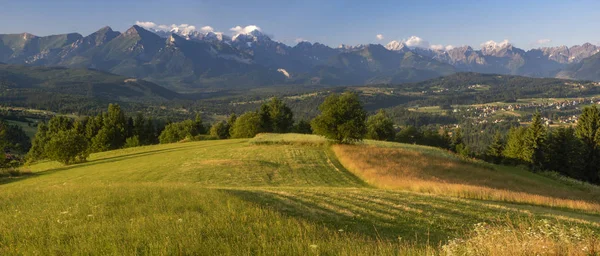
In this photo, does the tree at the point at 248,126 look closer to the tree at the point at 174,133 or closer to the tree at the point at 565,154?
the tree at the point at 174,133

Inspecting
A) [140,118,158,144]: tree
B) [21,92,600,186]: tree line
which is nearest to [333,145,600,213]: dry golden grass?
[21,92,600,186]: tree line

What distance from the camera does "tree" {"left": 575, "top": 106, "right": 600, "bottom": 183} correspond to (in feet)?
236

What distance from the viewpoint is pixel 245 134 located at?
326 feet

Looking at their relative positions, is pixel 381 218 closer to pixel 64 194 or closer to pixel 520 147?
pixel 64 194

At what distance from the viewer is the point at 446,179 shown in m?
36.2

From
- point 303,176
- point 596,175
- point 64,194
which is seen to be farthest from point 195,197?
point 596,175

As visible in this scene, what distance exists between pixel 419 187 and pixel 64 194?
2431cm

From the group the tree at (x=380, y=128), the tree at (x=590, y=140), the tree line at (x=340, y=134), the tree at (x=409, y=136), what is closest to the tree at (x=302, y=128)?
the tree line at (x=340, y=134)

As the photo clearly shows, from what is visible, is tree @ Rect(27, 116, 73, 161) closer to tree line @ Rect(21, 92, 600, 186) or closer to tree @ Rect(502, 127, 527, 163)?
tree line @ Rect(21, 92, 600, 186)

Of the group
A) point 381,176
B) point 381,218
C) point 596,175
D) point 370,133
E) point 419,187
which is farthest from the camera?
point 370,133

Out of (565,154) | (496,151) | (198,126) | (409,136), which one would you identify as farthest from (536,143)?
(198,126)

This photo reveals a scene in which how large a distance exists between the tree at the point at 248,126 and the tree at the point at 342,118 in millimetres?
46526

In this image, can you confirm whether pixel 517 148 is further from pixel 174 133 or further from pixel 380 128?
pixel 174 133

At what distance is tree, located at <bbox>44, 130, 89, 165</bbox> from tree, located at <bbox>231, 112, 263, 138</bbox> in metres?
47.8
